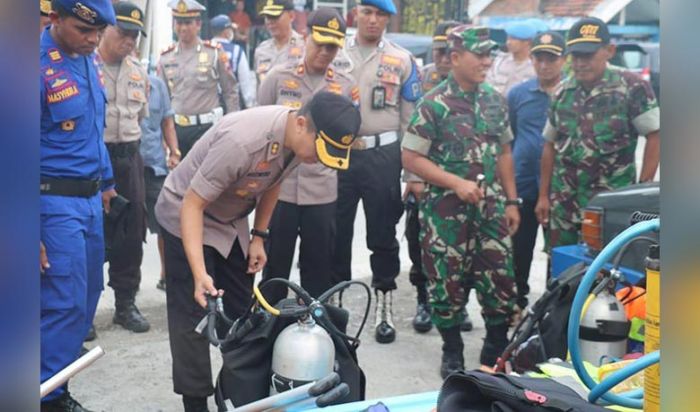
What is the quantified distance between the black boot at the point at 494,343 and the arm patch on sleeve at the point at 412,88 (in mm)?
1665

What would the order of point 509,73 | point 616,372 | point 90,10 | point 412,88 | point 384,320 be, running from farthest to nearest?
point 509,73
point 412,88
point 384,320
point 90,10
point 616,372

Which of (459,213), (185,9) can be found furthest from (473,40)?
(185,9)

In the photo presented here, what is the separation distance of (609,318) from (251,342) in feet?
3.85

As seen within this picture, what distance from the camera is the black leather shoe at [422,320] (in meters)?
5.51

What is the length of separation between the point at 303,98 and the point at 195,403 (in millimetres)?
2105

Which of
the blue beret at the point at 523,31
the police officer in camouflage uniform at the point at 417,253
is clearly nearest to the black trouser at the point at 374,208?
the police officer in camouflage uniform at the point at 417,253

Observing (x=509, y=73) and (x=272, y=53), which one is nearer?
(x=272, y=53)

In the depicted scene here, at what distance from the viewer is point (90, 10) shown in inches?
139

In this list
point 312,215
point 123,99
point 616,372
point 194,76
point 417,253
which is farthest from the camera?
point 194,76

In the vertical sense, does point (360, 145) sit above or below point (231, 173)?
below

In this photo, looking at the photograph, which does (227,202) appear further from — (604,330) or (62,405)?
(604,330)

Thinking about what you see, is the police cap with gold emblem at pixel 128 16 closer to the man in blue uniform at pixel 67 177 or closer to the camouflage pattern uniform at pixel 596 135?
the man in blue uniform at pixel 67 177

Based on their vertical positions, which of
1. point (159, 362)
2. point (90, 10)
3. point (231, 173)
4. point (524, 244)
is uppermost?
point (90, 10)
